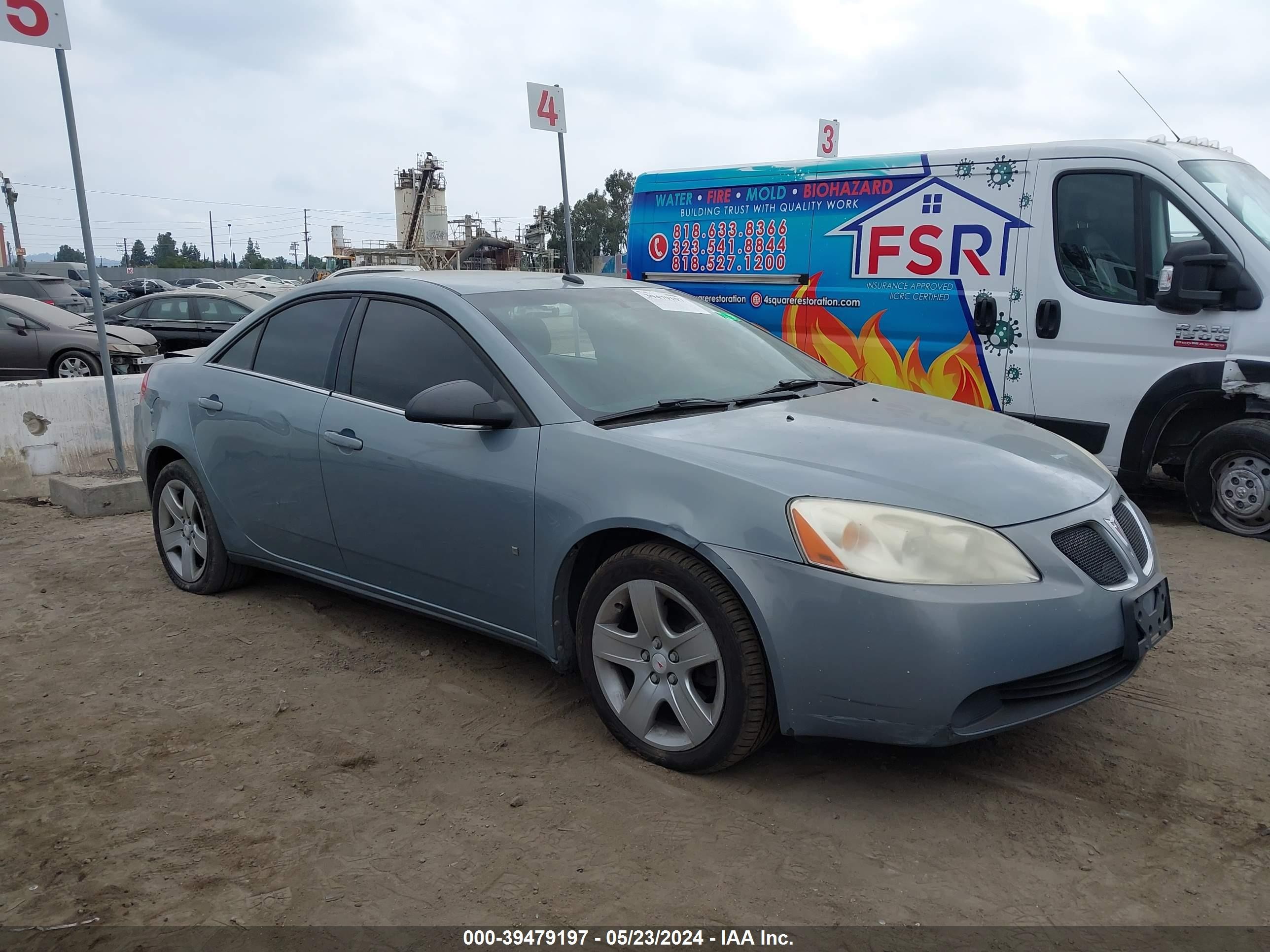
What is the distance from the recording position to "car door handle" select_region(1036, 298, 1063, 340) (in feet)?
20.4

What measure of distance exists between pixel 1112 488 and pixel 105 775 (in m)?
3.32

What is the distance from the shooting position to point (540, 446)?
135 inches

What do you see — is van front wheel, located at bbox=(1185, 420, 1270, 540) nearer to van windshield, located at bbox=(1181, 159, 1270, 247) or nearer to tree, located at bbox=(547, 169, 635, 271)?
van windshield, located at bbox=(1181, 159, 1270, 247)

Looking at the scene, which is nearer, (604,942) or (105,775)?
(604,942)

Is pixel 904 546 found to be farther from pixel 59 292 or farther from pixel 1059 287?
pixel 59 292

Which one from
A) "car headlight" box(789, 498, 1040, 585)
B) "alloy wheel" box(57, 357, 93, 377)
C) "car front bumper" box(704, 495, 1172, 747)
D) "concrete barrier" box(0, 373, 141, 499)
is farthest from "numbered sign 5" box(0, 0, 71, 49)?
"alloy wheel" box(57, 357, 93, 377)

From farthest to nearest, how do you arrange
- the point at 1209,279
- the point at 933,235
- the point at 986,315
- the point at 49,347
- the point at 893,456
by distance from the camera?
the point at 49,347
the point at 933,235
the point at 986,315
the point at 1209,279
the point at 893,456

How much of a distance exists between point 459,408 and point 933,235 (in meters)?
4.19

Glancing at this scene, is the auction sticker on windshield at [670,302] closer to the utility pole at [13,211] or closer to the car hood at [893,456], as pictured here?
the car hood at [893,456]

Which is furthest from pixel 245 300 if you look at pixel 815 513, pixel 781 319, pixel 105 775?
pixel 815 513

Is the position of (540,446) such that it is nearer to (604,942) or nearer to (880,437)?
(880,437)

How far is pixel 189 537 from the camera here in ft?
16.6

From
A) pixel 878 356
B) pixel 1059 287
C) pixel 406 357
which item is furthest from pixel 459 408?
pixel 1059 287

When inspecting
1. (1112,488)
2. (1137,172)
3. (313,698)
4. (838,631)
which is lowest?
(313,698)
